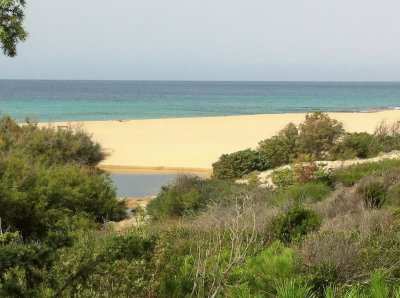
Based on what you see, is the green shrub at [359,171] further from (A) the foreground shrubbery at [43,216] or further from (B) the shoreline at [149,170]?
(B) the shoreline at [149,170]

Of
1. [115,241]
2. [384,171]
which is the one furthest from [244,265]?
[384,171]

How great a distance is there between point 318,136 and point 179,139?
14.3m

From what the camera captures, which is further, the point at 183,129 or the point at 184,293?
the point at 183,129

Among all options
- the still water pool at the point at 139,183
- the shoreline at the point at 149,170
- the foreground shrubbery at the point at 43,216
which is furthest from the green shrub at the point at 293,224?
the shoreline at the point at 149,170

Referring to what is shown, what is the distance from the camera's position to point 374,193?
12.2 meters

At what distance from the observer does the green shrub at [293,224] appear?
8.09 metres

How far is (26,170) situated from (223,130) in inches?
1044

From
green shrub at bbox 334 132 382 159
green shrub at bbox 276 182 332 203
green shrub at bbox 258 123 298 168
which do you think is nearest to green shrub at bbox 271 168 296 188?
green shrub at bbox 276 182 332 203

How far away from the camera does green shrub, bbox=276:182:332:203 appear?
1313 cm

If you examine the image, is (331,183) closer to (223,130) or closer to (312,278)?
(312,278)

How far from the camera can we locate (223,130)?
39.9 m

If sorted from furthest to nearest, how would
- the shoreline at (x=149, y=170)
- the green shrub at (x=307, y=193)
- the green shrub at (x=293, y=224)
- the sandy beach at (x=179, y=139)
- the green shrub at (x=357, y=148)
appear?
the sandy beach at (x=179, y=139) < the shoreline at (x=149, y=170) < the green shrub at (x=357, y=148) < the green shrub at (x=307, y=193) < the green shrub at (x=293, y=224)

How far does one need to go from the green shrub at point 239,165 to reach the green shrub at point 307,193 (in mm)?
6018

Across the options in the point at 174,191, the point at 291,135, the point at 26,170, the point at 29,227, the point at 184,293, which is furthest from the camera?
the point at 291,135
